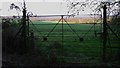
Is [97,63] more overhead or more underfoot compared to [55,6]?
more underfoot

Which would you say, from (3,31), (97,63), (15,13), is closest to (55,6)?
(15,13)

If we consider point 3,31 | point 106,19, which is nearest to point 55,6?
point 3,31

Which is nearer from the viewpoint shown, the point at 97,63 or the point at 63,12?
the point at 97,63

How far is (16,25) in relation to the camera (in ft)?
38.2

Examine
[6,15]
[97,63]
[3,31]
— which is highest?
[6,15]

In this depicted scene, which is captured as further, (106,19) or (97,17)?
(97,17)

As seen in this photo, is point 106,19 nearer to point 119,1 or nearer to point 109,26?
point 109,26

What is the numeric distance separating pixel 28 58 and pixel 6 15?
12.1 ft

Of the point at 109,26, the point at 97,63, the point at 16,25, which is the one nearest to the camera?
the point at 97,63

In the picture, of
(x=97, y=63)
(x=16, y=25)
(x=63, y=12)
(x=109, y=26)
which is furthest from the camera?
(x=16, y=25)

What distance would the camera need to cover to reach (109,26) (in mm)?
9188

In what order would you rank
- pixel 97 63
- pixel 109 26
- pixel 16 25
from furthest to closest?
pixel 16 25 < pixel 109 26 < pixel 97 63

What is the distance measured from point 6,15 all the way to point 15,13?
764mm

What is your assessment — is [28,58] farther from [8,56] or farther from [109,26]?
[109,26]
